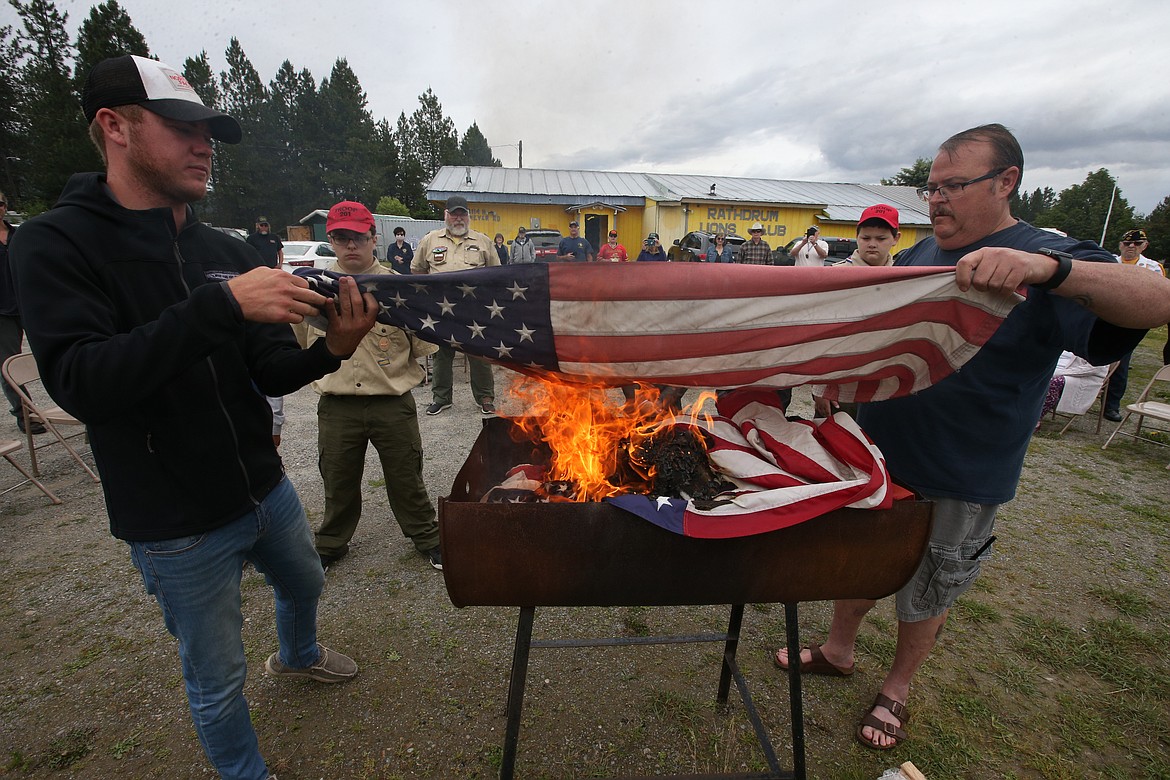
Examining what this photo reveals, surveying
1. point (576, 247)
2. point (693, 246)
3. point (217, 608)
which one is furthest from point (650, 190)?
point (217, 608)

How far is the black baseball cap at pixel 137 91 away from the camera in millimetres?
1588

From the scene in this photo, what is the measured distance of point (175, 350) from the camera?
1449 mm

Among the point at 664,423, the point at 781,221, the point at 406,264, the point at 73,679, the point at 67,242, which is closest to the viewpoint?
the point at 67,242

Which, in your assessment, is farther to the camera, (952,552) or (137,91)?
(952,552)

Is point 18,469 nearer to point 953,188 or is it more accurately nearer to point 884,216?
point 953,188

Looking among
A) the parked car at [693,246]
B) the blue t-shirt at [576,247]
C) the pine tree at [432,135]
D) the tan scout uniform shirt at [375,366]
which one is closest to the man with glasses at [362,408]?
the tan scout uniform shirt at [375,366]

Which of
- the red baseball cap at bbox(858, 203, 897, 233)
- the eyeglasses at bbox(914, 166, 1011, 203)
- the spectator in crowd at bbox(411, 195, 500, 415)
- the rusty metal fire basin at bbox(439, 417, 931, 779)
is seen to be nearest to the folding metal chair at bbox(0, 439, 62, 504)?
the spectator in crowd at bbox(411, 195, 500, 415)

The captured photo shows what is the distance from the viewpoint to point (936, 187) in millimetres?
2230

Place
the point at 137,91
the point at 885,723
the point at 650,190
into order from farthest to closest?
the point at 650,190 < the point at 885,723 < the point at 137,91

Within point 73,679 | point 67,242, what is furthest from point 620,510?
point 73,679

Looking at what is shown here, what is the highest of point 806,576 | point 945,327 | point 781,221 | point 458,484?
point 781,221

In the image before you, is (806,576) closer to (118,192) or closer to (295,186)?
(118,192)

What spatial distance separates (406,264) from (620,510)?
11.7 m

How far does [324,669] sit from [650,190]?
24422 mm
